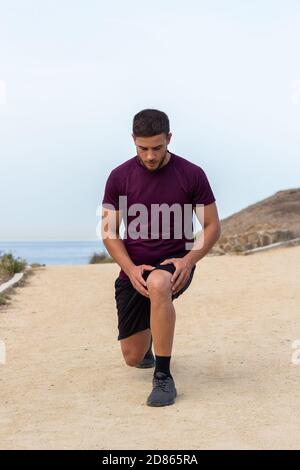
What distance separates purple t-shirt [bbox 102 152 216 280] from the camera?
5203 mm

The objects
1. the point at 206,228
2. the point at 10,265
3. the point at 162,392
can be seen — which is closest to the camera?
the point at 162,392

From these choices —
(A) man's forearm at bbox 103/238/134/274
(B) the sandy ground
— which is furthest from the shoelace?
(A) man's forearm at bbox 103/238/134/274

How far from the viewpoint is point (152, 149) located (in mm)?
5012

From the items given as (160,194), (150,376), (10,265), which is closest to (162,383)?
(150,376)

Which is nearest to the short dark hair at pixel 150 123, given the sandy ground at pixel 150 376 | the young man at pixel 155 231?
the young man at pixel 155 231

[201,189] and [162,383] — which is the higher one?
[201,189]

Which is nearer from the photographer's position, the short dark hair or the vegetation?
the short dark hair

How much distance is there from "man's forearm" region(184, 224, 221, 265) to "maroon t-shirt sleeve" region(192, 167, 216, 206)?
0.60ft

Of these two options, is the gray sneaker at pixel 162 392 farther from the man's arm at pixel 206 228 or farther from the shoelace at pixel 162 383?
the man's arm at pixel 206 228

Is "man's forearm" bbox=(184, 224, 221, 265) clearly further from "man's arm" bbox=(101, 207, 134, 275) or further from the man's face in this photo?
the man's face

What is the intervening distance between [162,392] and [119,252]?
98 centimetres

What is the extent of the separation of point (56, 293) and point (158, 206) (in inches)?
233

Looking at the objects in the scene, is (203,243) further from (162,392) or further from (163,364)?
(162,392)

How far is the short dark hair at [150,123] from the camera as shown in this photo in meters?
4.92
